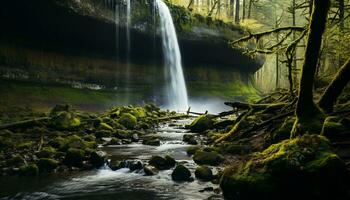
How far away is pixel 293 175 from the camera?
5.13m

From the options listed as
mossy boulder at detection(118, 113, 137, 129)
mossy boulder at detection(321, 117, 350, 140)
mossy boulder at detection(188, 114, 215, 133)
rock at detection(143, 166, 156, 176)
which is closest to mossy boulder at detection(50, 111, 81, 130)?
mossy boulder at detection(118, 113, 137, 129)

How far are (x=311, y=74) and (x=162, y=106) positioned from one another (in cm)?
2010

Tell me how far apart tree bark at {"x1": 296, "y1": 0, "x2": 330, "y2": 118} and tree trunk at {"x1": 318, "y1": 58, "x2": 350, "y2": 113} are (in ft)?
2.18

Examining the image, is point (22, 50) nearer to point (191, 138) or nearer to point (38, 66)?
point (38, 66)

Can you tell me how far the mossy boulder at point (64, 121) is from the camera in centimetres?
1302

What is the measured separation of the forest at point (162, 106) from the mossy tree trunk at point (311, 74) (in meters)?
0.02

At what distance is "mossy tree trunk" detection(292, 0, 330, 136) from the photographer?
663cm

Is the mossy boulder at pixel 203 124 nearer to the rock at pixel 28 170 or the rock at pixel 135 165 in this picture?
the rock at pixel 135 165

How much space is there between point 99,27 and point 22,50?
183 inches

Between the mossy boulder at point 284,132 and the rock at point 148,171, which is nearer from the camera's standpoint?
the rock at point 148,171

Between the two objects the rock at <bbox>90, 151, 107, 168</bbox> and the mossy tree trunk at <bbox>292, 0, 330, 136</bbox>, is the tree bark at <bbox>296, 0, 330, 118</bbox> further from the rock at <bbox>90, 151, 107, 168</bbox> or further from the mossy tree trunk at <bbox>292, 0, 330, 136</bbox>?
the rock at <bbox>90, 151, 107, 168</bbox>

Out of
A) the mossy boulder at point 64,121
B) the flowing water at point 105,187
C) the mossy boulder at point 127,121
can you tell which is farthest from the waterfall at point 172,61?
the flowing water at point 105,187

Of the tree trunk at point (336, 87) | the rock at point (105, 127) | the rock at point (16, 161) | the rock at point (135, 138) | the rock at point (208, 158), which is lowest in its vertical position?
the rock at point (135, 138)

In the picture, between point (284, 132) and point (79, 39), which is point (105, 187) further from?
point (79, 39)
